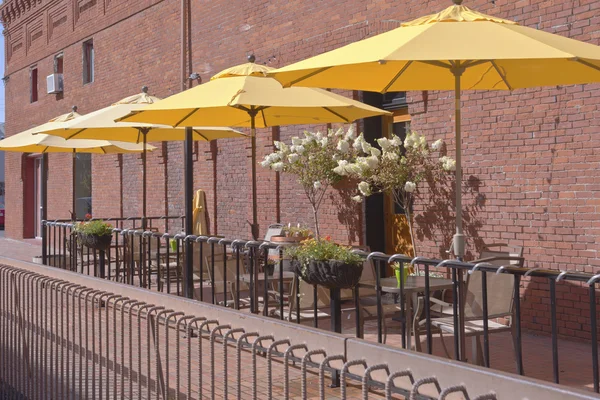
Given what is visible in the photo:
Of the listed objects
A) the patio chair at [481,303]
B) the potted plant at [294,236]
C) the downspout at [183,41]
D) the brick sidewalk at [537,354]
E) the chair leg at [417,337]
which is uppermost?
the downspout at [183,41]

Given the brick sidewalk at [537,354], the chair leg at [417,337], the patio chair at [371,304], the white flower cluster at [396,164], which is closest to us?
the chair leg at [417,337]

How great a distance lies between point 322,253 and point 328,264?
110 mm

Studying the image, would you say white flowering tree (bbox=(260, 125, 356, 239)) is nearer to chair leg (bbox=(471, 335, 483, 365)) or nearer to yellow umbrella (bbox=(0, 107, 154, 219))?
yellow umbrella (bbox=(0, 107, 154, 219))

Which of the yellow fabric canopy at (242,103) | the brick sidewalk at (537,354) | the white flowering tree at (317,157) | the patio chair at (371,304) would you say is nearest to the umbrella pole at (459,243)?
the brick sidewalk at (537,354)

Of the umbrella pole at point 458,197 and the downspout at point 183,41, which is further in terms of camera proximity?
the downspout at point 183,41

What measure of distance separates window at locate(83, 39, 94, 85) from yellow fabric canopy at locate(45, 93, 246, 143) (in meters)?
9.32

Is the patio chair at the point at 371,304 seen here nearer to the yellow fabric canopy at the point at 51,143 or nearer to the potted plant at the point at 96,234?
the potted plant at the point at 96,234

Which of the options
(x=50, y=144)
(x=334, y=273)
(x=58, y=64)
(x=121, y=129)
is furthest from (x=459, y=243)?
(x=58, y=64)

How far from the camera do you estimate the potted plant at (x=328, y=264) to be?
221 inches

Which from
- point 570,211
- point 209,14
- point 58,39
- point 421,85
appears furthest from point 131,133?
point 58,39

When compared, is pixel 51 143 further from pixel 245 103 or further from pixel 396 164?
pixel 245 103

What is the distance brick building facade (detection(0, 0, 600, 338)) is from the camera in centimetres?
796

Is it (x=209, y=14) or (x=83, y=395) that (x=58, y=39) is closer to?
(x=209, y=14)

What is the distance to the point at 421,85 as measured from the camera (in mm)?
7176
